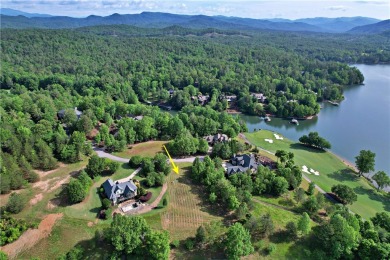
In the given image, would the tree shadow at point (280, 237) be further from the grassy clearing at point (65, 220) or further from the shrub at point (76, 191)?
the shrub at point (76, 191)

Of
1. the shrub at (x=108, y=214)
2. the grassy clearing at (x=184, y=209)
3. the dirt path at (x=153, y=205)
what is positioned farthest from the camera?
the dirt path at (x=153, y=205)

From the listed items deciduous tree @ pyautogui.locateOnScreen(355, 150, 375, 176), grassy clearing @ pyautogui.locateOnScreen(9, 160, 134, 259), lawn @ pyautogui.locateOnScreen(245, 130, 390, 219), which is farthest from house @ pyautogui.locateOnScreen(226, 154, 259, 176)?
deciduous tree @ pyautogui.locateOnScreen(355, 150, 375, 176)

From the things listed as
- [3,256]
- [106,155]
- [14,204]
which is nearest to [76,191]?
[14,204]

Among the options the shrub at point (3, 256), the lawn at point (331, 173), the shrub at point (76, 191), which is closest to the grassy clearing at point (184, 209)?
the shrub at point (76, 191)

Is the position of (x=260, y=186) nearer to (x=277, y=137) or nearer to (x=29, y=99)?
(x=277, y=137)

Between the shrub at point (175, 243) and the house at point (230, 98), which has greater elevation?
the shrub at point (175, 243)

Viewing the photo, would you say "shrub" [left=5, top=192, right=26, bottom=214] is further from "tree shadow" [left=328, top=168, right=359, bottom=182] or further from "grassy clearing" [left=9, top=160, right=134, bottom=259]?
"tree shadow" [left=328, top=168, right=359, bottom=182]
